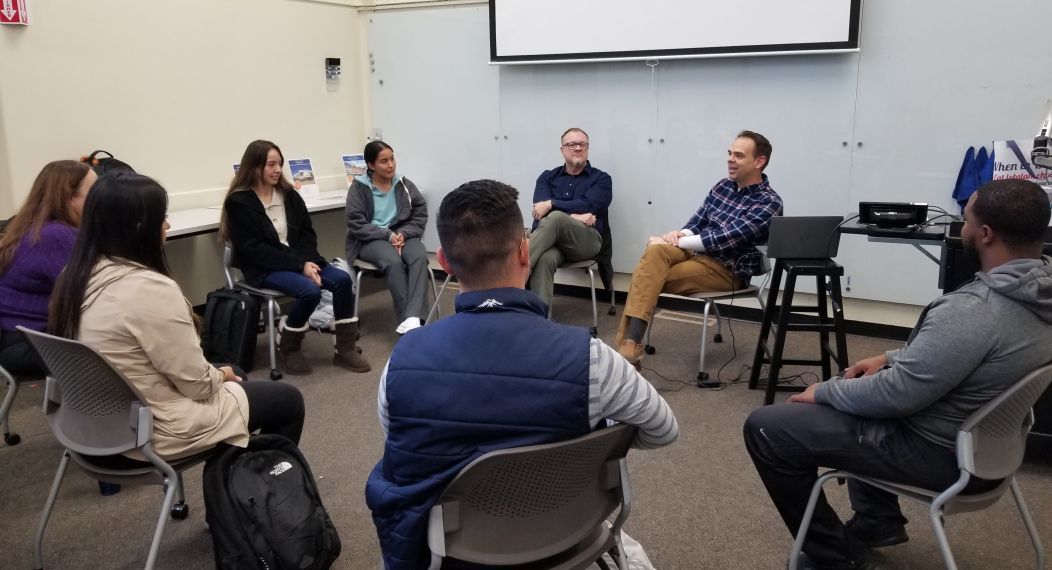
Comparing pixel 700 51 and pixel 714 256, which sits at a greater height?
pixel 700 51

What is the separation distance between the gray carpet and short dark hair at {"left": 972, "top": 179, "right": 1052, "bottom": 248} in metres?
0.97

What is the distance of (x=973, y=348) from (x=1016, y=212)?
1.15 ft

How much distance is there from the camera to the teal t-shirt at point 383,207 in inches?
178

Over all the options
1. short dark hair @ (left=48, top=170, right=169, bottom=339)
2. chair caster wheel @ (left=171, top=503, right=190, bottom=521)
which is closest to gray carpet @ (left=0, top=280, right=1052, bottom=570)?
chair caster wheel @ (left=171, top=503, right=190, bottom=521)

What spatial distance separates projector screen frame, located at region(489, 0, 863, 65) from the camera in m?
3.94

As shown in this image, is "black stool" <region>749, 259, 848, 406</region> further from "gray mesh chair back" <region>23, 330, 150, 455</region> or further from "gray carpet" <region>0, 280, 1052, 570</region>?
"gray mesh chair back" <region>23, 330, 150, 455</region>

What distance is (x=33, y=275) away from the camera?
2666mm

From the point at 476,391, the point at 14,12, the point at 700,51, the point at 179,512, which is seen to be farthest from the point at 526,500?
the point at 14,12

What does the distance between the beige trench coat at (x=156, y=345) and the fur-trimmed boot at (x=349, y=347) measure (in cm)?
183

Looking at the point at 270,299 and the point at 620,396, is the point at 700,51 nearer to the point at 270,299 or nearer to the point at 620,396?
the point at 270,299

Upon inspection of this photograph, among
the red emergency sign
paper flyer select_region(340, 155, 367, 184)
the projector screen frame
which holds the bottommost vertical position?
paper flyer select_region(340, 155, 367, 184)

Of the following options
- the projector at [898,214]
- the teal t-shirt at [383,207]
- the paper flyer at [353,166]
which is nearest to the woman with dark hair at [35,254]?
the teal t-shirt at [383,207]

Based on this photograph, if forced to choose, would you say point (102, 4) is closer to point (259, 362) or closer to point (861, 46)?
point (259, 362)

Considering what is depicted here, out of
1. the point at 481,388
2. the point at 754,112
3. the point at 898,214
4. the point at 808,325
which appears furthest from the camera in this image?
the point at 754,112
